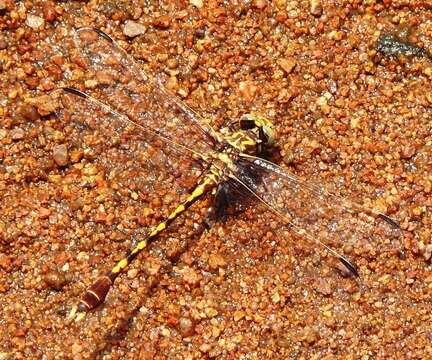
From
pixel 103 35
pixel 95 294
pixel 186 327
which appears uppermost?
pixel 103 35

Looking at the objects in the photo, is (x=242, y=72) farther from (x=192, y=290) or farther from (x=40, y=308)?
(x=40, y=308)

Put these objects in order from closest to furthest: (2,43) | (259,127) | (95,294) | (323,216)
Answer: (95,294)
(323,216)
(259,127)
(2,43)

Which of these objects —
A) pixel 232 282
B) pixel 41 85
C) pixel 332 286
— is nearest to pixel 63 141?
pixel 41 85

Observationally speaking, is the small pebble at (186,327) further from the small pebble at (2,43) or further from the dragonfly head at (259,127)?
the small pebble at (2,43)

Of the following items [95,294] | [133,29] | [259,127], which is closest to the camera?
[95,294]

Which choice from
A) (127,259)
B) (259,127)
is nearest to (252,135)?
(259,127)

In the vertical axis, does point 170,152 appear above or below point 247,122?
below

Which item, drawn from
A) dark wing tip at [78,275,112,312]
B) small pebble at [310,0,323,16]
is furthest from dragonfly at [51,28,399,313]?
small pebble at [310,0,323,16]

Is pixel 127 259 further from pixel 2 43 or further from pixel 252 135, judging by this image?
pixel 2 43
